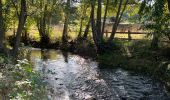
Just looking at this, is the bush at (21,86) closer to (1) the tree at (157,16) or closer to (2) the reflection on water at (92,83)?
(2) the reflection on water at (92,83)

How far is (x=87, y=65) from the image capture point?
29812mm

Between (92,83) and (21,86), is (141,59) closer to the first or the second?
(92,83)

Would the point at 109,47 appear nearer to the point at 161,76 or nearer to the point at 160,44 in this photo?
the point at 160,44

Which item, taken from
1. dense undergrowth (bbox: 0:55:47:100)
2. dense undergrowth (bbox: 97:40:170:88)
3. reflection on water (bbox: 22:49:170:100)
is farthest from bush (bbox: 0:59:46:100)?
dense undergrowth (bbox: 97:40:170:88)

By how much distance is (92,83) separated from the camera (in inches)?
876

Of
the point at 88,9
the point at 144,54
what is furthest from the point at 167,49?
the point at 88,9

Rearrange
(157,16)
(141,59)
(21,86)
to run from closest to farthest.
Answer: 1. (21,86)
2. (157,16)
3. (141,59)

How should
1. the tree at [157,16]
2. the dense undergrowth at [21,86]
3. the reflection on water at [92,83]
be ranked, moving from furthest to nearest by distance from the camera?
the tree at [157,16]
the reflection on water at [92,83]
the dense undergrowth at [21,86]

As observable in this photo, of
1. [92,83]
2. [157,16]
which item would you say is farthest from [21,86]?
[157,16]

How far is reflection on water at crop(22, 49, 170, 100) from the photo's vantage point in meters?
18.9

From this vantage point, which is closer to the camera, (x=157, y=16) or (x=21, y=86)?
(x=21, y=86)

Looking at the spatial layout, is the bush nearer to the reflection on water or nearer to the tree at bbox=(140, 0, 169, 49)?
the reflection on water

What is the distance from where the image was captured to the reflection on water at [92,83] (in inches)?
745

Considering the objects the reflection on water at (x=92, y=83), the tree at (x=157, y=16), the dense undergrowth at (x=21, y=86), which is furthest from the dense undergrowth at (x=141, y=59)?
the dense undergrowth at (x=21, y=86)
